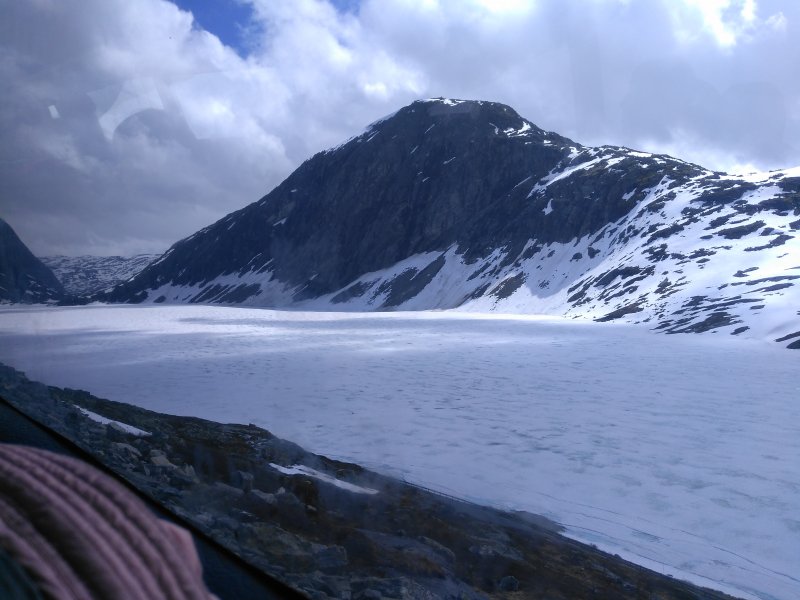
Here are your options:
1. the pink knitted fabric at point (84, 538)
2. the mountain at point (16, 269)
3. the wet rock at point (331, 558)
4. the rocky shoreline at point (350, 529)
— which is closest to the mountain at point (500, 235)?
the rocky shoreline at point (350, 529)

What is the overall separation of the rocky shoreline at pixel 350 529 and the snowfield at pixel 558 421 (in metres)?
0.47

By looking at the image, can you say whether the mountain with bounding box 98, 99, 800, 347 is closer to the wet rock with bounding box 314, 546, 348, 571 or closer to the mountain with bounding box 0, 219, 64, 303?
the wet rock with bounding box 314, 546, 348, 571

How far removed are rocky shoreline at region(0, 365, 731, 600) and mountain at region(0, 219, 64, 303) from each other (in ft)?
15.4

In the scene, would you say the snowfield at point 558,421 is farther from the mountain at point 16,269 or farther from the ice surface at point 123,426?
the ice surface at point 123,426

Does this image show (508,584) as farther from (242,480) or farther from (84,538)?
(84,538)

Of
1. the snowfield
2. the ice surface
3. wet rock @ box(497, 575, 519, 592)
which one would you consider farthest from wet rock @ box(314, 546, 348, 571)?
the ice surface

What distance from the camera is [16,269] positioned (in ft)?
40.7

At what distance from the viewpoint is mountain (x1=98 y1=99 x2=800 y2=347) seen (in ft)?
146

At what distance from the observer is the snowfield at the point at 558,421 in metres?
5.31

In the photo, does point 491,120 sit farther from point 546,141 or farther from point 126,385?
point 126,385

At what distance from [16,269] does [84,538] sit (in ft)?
43.4

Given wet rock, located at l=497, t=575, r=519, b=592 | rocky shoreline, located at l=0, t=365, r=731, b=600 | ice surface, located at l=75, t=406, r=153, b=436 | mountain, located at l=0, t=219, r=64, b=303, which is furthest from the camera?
mountain, located at l=0, t=219, r=64, b=303

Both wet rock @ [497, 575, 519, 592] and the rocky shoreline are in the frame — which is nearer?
the rocky shoreline

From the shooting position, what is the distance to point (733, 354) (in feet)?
64.6
